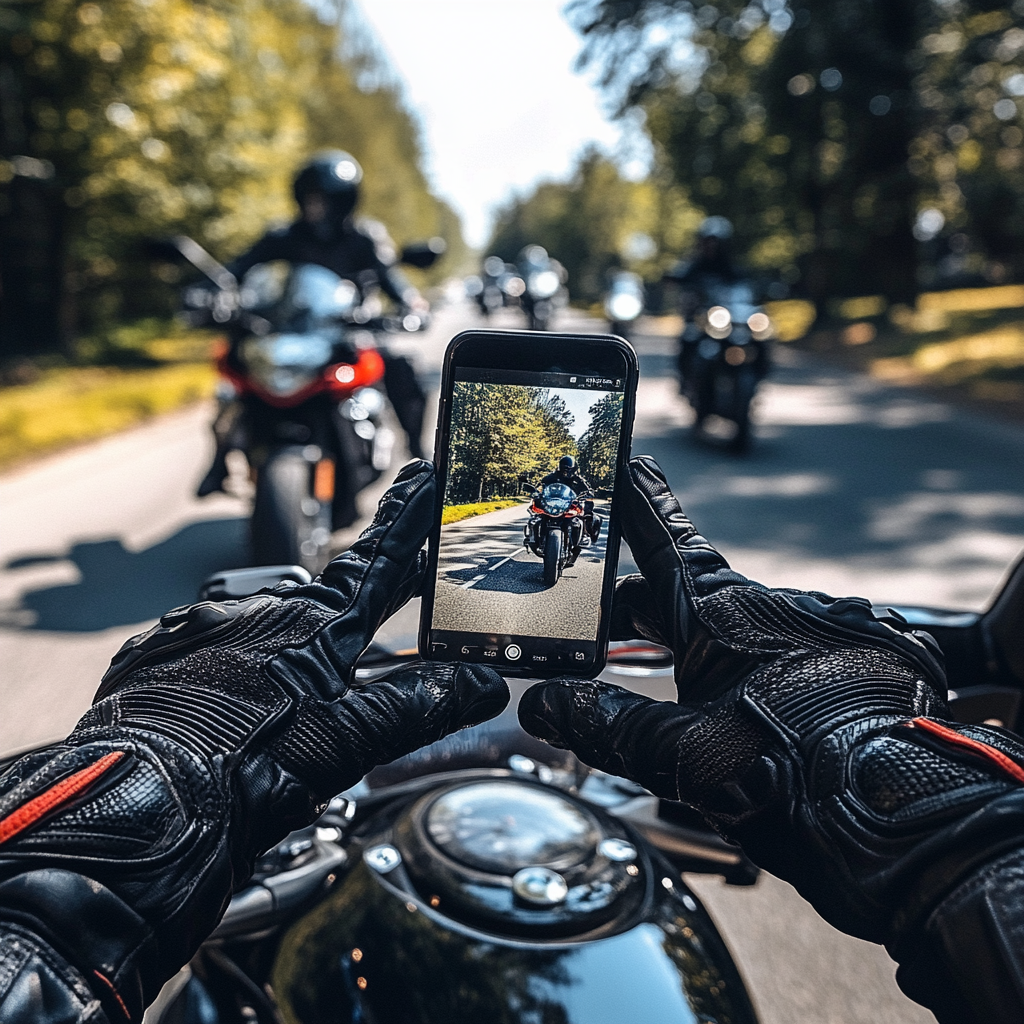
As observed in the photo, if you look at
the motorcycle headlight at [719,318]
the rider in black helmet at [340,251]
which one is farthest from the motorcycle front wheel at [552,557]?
the motorcycle headlight at [719,318]

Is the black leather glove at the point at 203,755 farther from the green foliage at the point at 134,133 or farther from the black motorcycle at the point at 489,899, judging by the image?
the green foliage at the point at 134,133

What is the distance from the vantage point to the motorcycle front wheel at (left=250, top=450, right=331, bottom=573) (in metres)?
4.02

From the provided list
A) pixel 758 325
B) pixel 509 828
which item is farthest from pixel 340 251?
pixel 758 325

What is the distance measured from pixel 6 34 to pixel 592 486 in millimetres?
16948

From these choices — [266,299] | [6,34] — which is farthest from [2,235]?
[266,299]

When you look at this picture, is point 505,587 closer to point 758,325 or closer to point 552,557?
point 552,557

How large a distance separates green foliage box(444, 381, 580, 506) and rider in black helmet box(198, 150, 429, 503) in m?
3.77

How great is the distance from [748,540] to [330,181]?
10.9 ft

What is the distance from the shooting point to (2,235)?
1878cm

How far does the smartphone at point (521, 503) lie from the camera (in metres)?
1.24

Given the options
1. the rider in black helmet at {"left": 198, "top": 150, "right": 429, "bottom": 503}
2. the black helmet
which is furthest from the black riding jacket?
the black helmet

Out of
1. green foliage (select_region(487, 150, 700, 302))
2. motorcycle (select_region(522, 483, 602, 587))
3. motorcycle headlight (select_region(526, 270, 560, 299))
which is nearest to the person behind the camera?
motorcycle (select_region(522, 483, 602, 587))

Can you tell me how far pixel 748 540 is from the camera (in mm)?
5965

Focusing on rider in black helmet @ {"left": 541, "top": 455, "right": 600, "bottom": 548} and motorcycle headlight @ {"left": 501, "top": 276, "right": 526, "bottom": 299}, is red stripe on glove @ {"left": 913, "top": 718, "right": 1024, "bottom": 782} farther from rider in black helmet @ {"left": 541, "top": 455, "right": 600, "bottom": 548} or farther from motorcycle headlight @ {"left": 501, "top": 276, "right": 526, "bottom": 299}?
motorcycle headlight @ {"left": 501, "top": 276, "right": 526, "bottom": 299}
